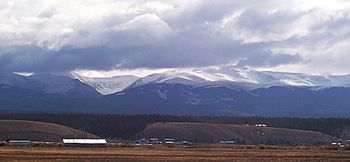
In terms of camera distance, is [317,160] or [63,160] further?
[317,160]

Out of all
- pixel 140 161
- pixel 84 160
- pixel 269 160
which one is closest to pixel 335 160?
pixel 269 160

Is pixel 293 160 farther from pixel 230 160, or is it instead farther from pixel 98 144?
pixel 98 144

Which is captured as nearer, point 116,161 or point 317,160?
point 116,161

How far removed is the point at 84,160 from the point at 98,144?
7733 centimetres

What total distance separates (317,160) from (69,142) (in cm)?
8750

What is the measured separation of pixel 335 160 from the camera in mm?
101438

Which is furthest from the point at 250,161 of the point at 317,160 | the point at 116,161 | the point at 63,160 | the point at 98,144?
the point at 98,144

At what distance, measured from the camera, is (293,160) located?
100 m

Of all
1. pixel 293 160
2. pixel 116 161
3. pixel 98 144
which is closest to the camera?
pixel 116 161

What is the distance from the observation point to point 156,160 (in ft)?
322

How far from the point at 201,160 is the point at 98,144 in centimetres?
7552

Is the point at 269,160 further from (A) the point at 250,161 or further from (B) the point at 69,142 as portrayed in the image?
(B) the point at 69,142

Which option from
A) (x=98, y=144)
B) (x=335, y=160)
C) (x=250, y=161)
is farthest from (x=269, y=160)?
(x=98, y=144)

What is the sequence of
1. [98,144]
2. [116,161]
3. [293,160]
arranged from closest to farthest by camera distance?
1. [116,161]
2. [293,160]
3. [98,144]
